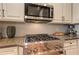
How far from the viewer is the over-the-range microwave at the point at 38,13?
111 centimetres

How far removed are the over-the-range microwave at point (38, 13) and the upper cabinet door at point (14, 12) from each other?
0.05m

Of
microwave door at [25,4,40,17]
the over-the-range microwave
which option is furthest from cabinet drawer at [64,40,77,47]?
microwave door at [25,4,40,17]

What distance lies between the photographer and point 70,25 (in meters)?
1.27

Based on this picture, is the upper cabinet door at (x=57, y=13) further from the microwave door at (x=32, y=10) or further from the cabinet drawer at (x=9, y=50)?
the cabinet drawer at (x=9, y=50)

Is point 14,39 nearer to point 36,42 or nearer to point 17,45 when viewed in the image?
point 17,45

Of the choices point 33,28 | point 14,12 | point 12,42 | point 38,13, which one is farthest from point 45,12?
point 12,42

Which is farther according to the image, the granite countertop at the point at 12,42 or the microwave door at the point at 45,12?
the microwave door at the point at 45,12

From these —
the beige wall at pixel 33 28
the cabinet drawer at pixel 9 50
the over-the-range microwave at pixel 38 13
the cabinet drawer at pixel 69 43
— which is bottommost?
the cabinet drawer at pixel 9 50

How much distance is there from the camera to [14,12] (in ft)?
3.84

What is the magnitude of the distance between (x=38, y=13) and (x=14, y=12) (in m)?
0.23

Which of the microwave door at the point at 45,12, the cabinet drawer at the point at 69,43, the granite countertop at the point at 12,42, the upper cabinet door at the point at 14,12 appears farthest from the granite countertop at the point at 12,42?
the cabinet drawer at the point at 69,43

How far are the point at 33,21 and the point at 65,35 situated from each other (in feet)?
1.14

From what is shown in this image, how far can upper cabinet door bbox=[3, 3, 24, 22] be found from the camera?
1074 millimetres

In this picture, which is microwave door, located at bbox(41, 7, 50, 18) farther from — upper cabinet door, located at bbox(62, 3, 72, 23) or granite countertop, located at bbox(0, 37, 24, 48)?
granite countertop, located at bbox(0, 37, 24, 48)
